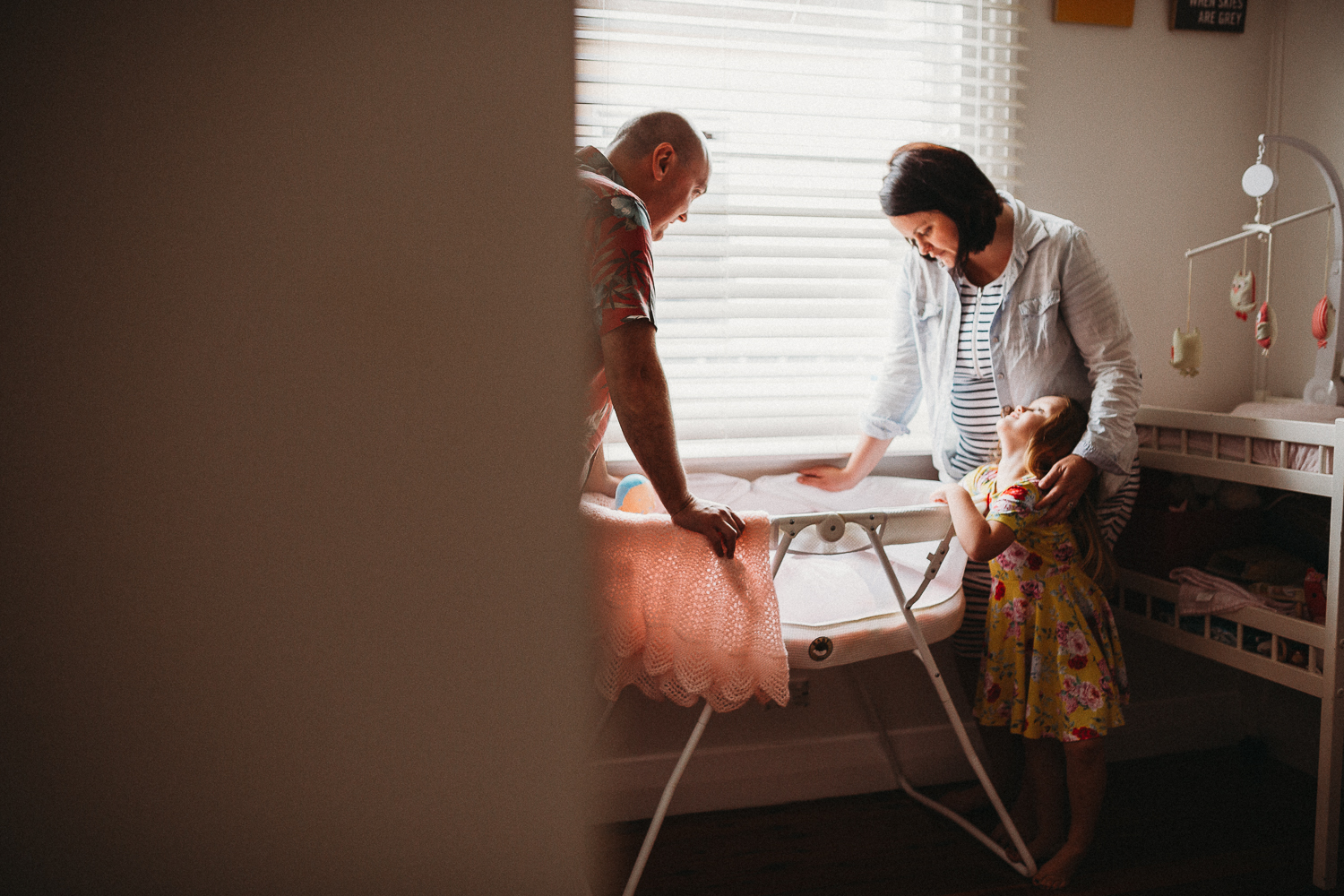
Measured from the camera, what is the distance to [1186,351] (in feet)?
6.14

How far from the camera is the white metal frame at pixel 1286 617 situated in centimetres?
142

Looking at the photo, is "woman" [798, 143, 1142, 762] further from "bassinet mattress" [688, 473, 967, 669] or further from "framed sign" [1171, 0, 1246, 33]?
"framed sign" [1171, 0, 1246, 33]

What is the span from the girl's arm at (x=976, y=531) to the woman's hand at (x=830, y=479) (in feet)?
1.51

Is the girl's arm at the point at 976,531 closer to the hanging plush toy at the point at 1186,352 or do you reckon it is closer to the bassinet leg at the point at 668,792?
the bassinet leg at the point at 668,792

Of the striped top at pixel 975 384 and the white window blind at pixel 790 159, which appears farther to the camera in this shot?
the white window blind at pixel 790 159

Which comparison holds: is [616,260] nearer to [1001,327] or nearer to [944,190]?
[944,190]

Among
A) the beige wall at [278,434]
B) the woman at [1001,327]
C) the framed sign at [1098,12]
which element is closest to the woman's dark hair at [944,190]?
the woman at [1001,327]

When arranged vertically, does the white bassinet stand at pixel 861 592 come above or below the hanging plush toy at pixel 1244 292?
below

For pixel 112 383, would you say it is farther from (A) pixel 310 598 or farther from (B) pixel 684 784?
(B) pixel 684 784

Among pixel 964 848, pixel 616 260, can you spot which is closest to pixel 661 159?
pixel 616 260

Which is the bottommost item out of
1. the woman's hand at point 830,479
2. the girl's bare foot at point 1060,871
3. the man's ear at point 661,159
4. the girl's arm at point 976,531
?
the girl's bare foot at point 1060,871

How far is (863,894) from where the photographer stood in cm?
149

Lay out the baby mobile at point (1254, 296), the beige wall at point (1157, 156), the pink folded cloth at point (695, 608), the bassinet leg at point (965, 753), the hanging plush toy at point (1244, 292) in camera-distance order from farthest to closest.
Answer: the beige wall at point (1157, 156) → the hanging plush toy at point (1244, 292) → the baby mobile at point (1254, 296) → the bassinet leg at point (965, 753) → the pink folded cloth at point (695, 608)

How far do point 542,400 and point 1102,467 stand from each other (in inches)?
58.2
